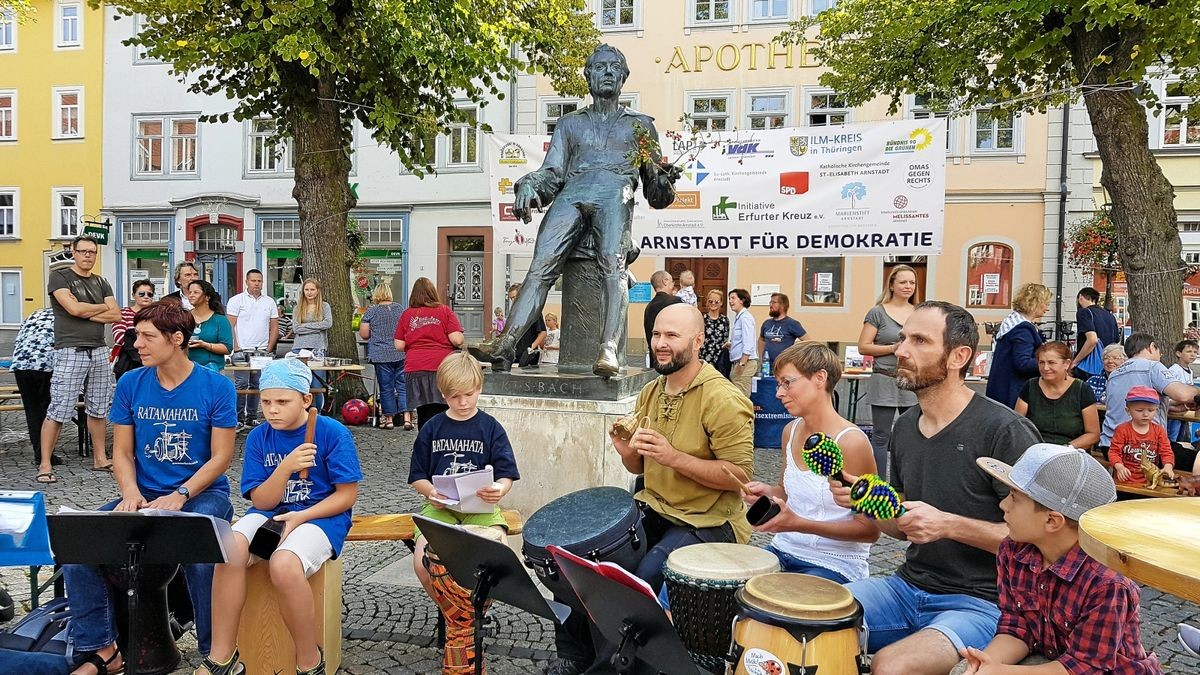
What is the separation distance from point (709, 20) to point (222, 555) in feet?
63.8

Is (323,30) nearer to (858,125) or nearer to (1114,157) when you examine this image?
(858,125)

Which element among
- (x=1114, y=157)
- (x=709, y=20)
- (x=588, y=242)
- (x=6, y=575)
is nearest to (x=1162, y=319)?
(x=1114, y=157)

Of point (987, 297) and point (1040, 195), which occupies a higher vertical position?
point (1040, 195)

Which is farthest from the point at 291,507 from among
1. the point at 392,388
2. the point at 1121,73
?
the point at 1121,73

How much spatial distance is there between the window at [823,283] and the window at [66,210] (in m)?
20.7

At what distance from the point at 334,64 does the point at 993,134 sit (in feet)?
49.4

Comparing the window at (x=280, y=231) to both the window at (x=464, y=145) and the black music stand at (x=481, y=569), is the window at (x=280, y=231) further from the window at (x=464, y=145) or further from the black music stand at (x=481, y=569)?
the black music stand at (x=481, y=569)

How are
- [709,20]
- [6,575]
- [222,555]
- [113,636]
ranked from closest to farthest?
[222,555] < [113,636] < [6,575] < [709,20]

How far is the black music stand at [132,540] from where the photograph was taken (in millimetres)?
2764

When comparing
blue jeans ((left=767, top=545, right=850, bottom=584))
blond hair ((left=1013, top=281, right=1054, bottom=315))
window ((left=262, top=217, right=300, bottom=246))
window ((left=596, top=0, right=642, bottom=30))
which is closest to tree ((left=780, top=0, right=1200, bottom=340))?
blond hair ((left=1013, top=281, right=1054, bottom=315))

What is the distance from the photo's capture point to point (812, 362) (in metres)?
3.07

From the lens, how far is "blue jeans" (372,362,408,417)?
31.9ft

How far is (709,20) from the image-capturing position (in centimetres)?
1995

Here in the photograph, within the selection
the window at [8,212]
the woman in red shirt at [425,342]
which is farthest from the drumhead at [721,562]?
the window at [8,212]
